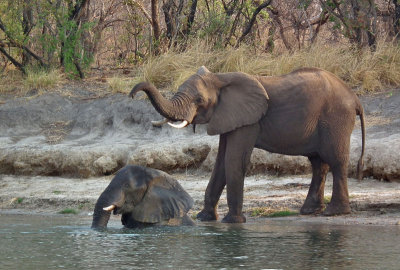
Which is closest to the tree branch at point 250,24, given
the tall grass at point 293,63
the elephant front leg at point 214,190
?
the tall grass at point 293,63

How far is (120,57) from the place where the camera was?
713 inches

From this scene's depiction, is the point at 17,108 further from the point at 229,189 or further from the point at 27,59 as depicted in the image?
the point at 229,189

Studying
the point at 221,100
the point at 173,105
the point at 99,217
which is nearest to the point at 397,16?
the point at 221,100

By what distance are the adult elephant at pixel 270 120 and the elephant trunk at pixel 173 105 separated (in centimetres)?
1

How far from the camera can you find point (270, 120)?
9.73 m

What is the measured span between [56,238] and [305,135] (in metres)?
3.11

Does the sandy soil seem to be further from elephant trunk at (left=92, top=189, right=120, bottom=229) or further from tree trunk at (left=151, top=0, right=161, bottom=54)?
elephant trunk at (left=92, top=189, right=120, bottom=229)

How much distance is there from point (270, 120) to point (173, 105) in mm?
1193

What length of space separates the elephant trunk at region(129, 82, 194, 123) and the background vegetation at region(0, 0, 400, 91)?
15.9ft

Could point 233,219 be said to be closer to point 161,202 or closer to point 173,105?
point 161,202

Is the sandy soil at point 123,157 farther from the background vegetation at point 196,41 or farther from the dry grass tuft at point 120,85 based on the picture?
the background vegetation at point 196,41

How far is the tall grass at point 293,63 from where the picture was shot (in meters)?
14.2

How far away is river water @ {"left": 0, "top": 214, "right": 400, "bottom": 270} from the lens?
6645 millimetres

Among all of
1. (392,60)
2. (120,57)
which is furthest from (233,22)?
(392,60)
